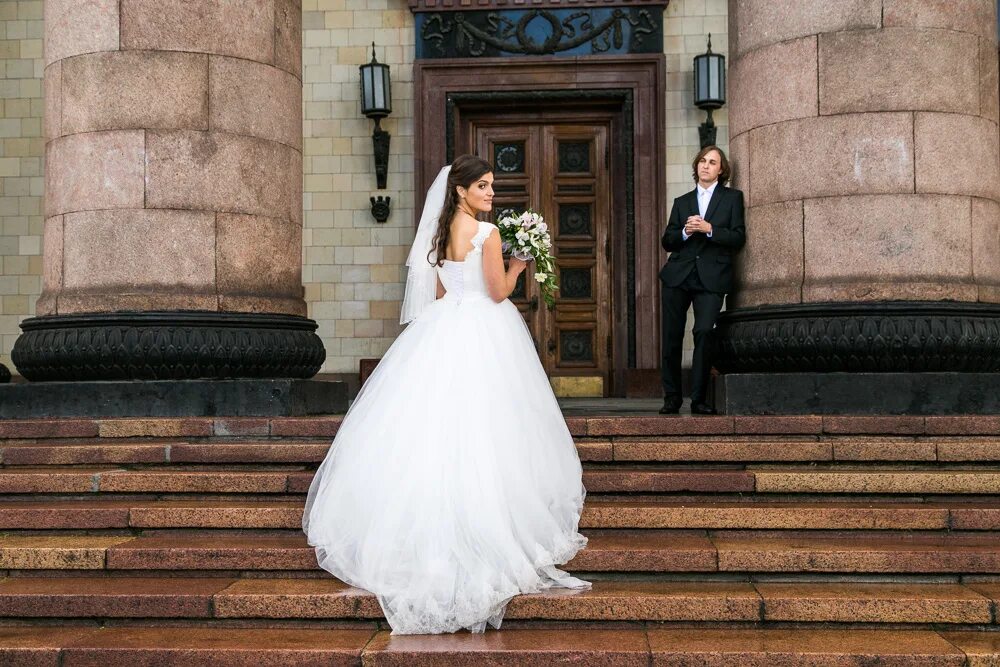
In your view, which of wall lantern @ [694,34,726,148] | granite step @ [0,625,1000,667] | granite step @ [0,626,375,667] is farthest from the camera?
wall lantern @ [694,34,726,148]

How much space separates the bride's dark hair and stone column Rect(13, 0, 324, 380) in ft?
6.90

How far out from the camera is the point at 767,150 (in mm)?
7215

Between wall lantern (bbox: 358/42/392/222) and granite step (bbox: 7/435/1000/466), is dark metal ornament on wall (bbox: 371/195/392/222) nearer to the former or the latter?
wall lantern (bbox: 358/42/392/222)

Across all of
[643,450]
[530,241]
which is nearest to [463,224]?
[530,241]

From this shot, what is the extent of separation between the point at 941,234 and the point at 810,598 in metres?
3.09

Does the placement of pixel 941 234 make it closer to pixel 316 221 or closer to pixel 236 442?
pixel 236 442

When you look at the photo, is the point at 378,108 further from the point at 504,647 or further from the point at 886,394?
the point at 504,647

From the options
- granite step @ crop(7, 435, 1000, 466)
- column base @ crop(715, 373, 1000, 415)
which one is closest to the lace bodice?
granite step @ crop(7, 435, 1000, 466)

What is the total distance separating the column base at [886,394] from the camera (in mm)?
6621

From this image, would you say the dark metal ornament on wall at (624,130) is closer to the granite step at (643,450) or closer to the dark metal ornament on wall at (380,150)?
the dark metal ornament on wall at (380,150)

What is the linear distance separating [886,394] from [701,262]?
4.97ft

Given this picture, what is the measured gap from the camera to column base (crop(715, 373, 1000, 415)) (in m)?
6.62

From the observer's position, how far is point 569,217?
1228 centimetres

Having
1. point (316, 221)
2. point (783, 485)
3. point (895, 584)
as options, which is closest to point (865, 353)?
point (783, 485)
